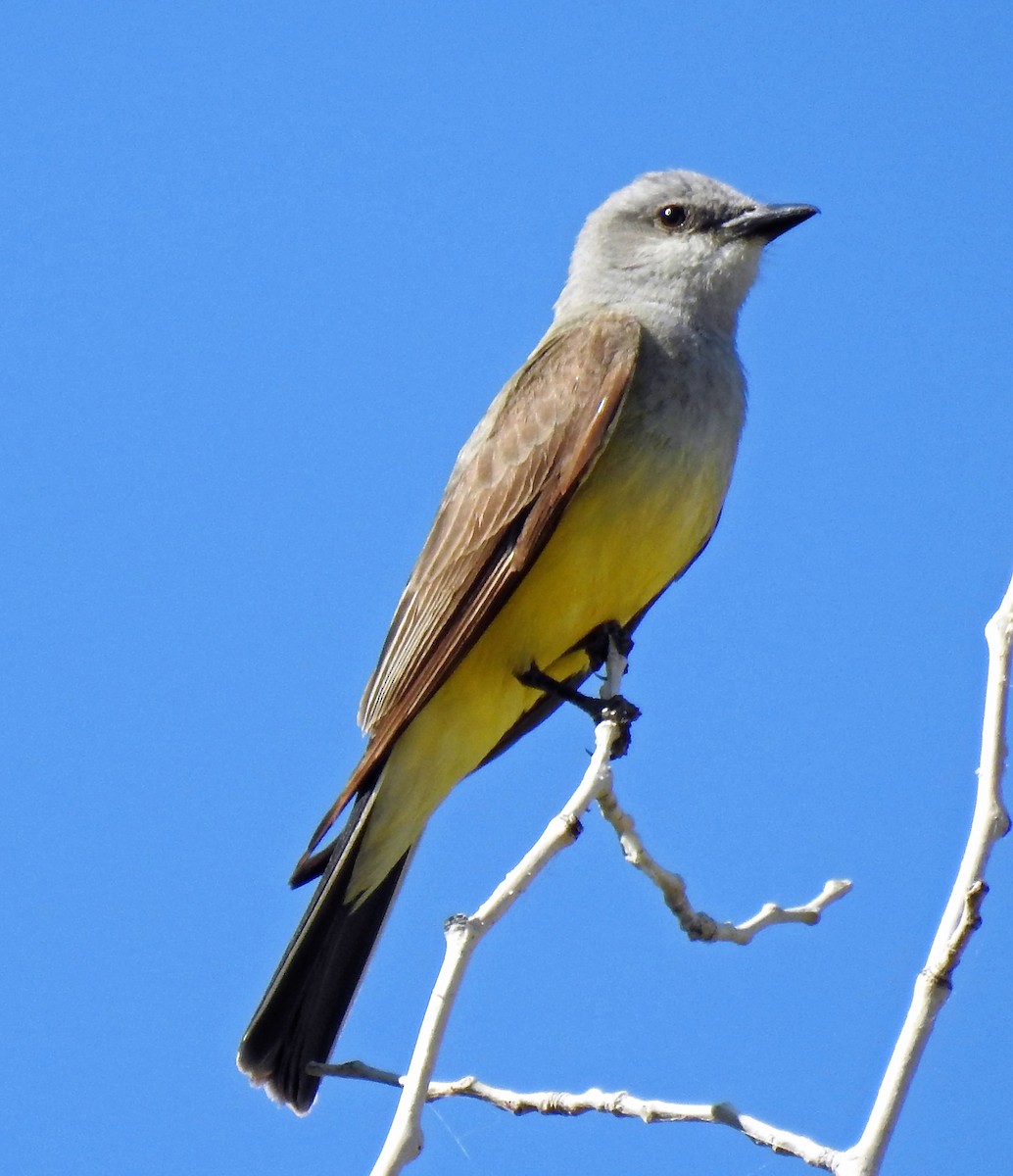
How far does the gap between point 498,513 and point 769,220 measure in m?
1.66

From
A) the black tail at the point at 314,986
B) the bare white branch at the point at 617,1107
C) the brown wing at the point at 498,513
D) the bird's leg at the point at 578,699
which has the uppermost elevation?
the brown wing at the point at 498,513

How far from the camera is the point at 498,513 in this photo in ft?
17.8

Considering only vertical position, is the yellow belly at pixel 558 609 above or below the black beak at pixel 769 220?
below

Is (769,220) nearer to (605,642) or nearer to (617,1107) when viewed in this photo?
(605,642)

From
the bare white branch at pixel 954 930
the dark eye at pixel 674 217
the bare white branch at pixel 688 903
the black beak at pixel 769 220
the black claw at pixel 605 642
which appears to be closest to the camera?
the bare white branch at pixel 954 930

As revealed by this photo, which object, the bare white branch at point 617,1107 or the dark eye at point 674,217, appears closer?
the bare white branch at point 617,1107

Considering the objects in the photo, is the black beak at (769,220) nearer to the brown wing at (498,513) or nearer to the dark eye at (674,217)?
the dark eye at (674,217)

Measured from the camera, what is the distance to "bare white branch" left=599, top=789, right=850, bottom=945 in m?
3.56

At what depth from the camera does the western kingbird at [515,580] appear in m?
5.25

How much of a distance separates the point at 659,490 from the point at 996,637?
2.19 m

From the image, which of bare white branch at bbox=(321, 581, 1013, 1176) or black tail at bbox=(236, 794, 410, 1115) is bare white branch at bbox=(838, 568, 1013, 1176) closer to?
bare white branch at bbox=(321, 581, 1013, 1176)

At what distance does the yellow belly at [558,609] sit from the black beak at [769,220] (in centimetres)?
110

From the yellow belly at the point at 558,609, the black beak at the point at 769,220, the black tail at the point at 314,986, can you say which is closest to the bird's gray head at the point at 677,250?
the black beak at the point at 769,220

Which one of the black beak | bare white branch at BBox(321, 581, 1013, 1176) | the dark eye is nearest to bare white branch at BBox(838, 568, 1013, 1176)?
bare white branch at BBox(321, 581, 1013, 1176)
